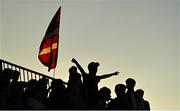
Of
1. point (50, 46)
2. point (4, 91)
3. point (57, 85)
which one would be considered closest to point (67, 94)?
point (57, 85)

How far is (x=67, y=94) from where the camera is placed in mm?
6199

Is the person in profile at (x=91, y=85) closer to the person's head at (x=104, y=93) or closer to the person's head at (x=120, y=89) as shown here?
the person's head at (x=104, y=93)

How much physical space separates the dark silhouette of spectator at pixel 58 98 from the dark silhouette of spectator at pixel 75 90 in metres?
0.08

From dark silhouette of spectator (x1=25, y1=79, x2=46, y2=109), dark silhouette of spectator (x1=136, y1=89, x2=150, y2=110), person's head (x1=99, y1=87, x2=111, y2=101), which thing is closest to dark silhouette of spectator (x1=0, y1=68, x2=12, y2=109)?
dark silhouette of spectator (x1=25, y1=79, x2=46, y2=109)

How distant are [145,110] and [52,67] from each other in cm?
282

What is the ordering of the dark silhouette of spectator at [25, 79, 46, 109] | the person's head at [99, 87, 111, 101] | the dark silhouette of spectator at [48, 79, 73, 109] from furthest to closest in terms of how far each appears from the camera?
the person's head at [99, 87, 111, 101] < the dark silhouette of spectator at [48, 79, 73, 109] < the dark silhouette of spectator at [25, 79, 46, 109]

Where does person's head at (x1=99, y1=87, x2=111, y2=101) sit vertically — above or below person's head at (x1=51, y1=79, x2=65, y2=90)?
below


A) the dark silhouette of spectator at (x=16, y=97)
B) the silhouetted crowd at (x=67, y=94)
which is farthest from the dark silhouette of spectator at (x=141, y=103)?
the dark silhouette of spectator at (x=16, y=97)

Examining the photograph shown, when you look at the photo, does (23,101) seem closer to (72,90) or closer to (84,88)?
(72,90)

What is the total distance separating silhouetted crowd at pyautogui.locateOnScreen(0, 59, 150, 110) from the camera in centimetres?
561

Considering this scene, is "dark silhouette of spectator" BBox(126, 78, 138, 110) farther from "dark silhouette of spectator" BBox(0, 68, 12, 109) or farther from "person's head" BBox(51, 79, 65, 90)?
"dark silhouette of spectator" BBox(0, 68, 12, 109)

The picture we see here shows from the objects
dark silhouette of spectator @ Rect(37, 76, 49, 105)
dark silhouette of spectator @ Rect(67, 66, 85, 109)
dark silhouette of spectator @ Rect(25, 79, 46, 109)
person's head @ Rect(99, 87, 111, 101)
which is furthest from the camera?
person's head @ Rect(99, 87, 111, 101)

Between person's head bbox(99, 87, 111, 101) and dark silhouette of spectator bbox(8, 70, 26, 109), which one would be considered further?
person's head bbox(99, 87, 111, 101)

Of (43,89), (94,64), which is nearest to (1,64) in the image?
(94,64)
